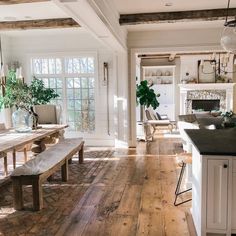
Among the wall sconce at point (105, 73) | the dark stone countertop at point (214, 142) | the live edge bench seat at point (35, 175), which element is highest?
the wall sconce at point (105, 73)

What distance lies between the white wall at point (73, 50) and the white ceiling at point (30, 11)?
154cm

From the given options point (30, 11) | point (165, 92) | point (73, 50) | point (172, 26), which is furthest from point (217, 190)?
point (165, 92)

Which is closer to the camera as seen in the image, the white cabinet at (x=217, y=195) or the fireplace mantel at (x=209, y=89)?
the white cabinet at (x=217, y=195)

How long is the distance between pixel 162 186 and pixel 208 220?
Answer: 1644mm

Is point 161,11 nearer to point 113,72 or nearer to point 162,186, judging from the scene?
point 113,72

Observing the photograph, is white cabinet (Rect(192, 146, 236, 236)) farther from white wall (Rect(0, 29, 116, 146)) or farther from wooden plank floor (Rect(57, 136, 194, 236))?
white wall (Rect(0, 29, 116, 146))

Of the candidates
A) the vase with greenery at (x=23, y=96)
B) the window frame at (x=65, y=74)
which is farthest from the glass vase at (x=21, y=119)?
the window frame at (x=65, y=74)

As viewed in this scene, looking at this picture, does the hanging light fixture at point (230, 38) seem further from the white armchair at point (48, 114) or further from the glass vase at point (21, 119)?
the white armchair at point (48, 114)

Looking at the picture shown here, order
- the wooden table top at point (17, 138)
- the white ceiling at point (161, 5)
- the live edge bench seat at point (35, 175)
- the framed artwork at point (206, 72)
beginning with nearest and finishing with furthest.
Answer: the live edge bench seat at point (35, 175), the wooden table top at point (17, 138), the white ceiling at point (161, 5), the framed artwork at point (206, 72)

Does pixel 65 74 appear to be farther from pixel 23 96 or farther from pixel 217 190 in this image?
pixel 217 190

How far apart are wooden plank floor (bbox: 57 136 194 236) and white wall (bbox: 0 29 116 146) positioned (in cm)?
171

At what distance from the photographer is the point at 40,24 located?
18.1 ft

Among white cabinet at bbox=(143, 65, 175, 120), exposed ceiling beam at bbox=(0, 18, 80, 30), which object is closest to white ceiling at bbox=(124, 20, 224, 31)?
exposed ceiling beam at bbox=(0, 18, 80, 30)

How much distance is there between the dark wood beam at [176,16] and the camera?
501 centimetres
